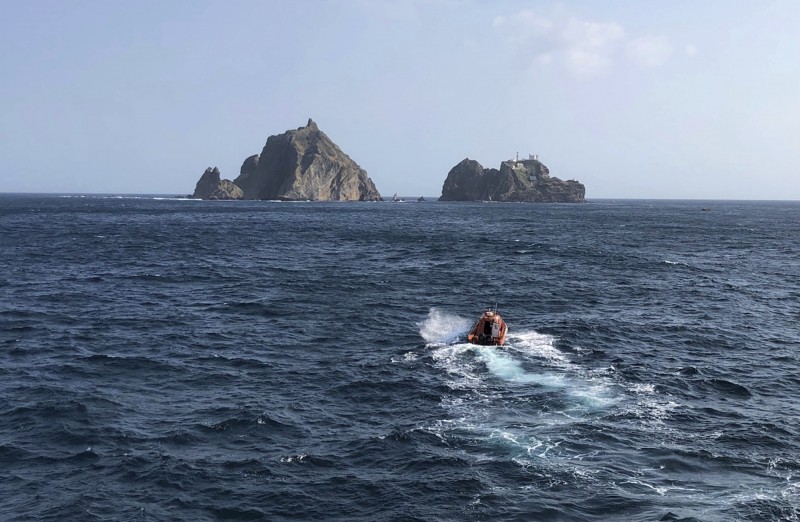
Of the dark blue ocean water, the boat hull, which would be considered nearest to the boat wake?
the dark blue ocean water

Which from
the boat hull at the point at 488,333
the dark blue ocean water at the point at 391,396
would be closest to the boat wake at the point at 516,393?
the dark blue ocean water at the point at 391,396

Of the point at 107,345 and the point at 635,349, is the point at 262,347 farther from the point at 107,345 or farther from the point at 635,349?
the point at 635,349

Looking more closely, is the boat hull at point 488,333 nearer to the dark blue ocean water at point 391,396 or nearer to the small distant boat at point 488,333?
the small distant boat at point 488,333

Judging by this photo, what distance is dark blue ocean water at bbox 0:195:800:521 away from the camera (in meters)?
27.5

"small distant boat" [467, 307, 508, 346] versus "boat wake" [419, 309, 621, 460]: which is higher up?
"small distant boat" [467, 307, 508, 346]

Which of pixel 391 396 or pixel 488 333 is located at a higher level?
pixel 488 333

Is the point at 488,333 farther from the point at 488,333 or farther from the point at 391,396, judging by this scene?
the point at 391,396

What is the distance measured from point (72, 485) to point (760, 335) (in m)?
54.7

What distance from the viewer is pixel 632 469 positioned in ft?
98.6

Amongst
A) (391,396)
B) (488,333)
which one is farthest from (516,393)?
(488,333)

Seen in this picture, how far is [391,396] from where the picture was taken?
39.7m

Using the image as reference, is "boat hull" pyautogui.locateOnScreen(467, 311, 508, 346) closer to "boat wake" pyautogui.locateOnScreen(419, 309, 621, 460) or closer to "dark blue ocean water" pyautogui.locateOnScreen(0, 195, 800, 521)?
"boat wake" pyautogui.locateOnScreen(419, 309, 621, 460)

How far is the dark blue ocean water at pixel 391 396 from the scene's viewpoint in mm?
27469

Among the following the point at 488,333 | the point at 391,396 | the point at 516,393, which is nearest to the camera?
the point at 391,396
